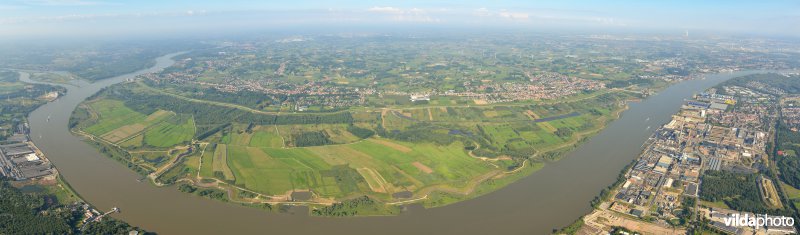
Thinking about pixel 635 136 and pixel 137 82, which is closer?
pixel 635 136

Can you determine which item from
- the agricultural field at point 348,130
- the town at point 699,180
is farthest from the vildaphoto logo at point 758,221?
the agricultural field at point 348,130

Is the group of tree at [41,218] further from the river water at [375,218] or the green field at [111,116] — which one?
the green field at [111,116]

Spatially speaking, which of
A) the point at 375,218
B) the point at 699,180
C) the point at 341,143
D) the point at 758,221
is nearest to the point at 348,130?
the point at 341,143

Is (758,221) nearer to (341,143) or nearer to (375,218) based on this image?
(375,218)

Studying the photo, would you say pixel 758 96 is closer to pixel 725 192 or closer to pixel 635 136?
pixel 635 136

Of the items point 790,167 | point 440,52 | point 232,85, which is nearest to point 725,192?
point 790,167

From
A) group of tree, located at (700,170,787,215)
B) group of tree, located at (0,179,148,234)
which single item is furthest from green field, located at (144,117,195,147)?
group of tree, located at (700,170,787,215)
